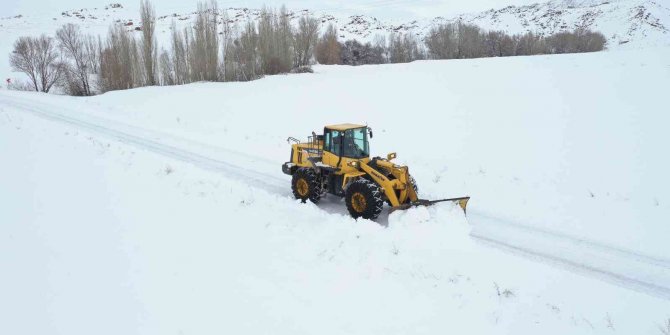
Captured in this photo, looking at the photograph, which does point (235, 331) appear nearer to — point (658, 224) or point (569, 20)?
point (658, 224)

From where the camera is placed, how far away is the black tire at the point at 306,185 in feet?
36.5

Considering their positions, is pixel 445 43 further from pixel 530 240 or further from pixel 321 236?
pixel 321 236

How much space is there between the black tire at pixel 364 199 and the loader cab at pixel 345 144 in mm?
1058

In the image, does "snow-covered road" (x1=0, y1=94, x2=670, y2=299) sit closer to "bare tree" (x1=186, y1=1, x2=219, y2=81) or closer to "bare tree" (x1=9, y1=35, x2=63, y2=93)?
"bare tree" (x1=186, y1=1, x2=219, y2=81)

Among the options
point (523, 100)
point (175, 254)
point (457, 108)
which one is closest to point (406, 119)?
point (457, 108)

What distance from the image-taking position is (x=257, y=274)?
7.17 meters

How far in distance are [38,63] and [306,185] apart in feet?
136

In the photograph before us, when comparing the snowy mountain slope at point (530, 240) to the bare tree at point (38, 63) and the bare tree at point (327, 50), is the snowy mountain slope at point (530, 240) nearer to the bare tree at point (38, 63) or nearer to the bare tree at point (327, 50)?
the bare tree at point (38, 63)

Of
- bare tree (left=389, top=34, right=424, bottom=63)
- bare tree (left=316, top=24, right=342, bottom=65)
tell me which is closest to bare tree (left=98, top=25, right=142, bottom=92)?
bare tree (left=316, top=24, right=342, bottom=65)

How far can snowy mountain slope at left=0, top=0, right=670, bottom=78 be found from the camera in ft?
218

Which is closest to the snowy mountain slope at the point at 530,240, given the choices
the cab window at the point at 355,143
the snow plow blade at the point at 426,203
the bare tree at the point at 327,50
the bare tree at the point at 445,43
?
the snow plow blade at the point at 426,203

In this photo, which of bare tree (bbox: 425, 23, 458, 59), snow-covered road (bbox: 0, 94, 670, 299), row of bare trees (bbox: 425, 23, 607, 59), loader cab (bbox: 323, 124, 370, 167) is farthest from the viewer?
bare tree (bbox: 425, 23, 458, 59)

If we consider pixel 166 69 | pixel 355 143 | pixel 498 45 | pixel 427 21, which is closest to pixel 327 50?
pixel 166 69

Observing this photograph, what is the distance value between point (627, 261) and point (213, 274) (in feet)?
25.4
